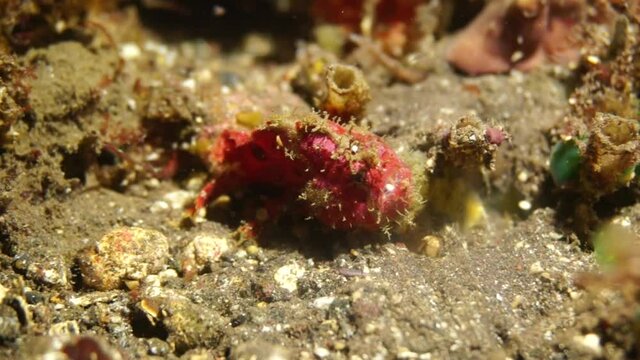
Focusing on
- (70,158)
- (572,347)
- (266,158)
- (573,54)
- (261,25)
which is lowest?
(70,158)

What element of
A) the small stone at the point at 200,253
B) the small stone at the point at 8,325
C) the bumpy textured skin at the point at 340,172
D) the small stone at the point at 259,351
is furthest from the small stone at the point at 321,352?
the small stone at the point at 8,325

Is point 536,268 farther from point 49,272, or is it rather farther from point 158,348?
point 49,272

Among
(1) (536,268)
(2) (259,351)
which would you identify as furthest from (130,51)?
(1) (536,268)

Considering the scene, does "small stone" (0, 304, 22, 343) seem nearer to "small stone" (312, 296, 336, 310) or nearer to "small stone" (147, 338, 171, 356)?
"small stone" (147, 338, 171, 356)

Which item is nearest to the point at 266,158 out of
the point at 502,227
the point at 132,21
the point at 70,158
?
the point at 70,158

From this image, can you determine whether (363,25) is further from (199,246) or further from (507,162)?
(199,246)

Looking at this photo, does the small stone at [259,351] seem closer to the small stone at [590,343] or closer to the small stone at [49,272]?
the small stone at [49,272]

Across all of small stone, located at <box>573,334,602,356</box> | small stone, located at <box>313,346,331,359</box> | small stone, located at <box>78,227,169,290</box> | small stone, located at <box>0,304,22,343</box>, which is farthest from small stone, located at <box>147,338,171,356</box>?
small stone, located at <box>573,334,602,356</box>
